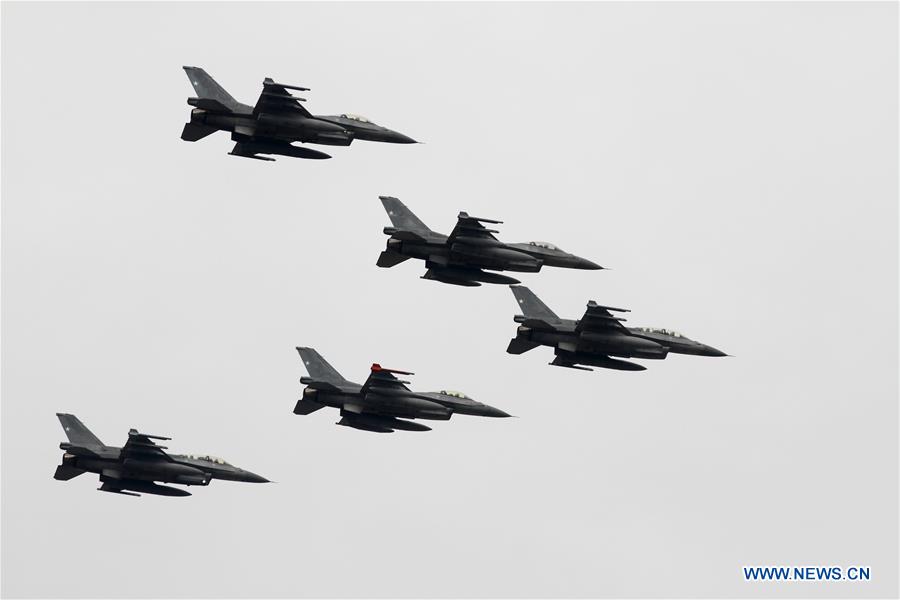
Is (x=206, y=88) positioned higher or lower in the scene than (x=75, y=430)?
higher

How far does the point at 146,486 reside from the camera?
270ft

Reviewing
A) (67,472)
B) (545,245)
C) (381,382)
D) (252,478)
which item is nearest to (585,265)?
(545,245)

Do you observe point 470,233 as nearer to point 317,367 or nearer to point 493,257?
point 493,257

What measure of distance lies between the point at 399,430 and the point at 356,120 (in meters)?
16.0

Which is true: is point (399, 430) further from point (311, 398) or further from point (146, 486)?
point (146, 486)

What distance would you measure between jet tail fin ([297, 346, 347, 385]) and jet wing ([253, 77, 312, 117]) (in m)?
14.5

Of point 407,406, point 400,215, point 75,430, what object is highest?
point 400,215

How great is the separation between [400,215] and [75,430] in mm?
20785

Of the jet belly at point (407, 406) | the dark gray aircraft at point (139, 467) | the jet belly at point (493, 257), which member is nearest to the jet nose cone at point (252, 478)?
the dark gray aircraft at point (139, 467)

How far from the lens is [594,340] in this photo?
80500 millimetres

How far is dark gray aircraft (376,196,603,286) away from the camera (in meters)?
79.9

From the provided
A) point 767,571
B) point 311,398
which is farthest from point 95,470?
point 767,571

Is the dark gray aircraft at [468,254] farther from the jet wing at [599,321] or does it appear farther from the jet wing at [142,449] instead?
the jet wing at [142,449]

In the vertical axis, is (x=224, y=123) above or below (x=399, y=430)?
above
